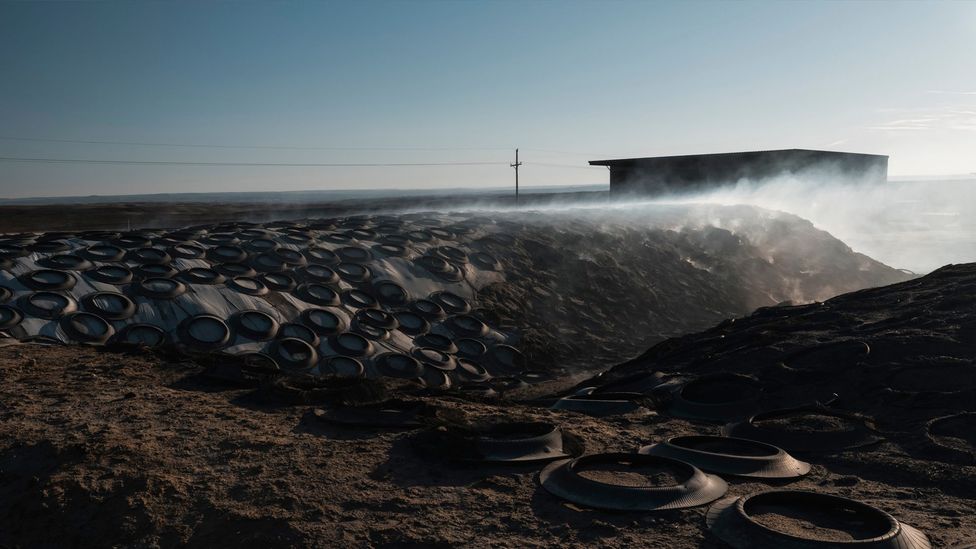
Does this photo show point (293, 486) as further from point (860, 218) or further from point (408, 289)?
point (860, 218)

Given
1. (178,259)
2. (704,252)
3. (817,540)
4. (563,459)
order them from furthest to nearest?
(704,252) → (178,259) → (563,459) → (817,540)

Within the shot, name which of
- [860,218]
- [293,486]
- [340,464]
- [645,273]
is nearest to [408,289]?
[645,273]

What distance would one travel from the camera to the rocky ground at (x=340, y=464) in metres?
5.49

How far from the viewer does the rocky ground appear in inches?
216

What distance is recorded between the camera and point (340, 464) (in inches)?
264

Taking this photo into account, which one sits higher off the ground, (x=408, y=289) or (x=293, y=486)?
(x=408, y=289)

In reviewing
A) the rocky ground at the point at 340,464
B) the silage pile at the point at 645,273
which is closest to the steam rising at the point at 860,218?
the silage pile at the point at 645,273

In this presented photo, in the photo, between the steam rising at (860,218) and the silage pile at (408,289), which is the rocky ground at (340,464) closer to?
the silage pile at (408,289)

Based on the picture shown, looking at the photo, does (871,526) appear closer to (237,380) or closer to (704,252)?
(237,380)

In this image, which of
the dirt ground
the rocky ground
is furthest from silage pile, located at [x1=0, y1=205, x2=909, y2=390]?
the dirt ground

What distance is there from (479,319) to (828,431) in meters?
11.5

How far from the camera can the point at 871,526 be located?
5305mm

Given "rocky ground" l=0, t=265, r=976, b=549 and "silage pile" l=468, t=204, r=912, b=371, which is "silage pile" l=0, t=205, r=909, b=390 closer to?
"silage pile" l=468, t=204, r=912, b=371

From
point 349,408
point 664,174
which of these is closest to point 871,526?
point 349,408
